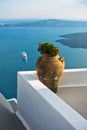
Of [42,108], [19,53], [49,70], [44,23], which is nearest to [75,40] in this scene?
[44,23]

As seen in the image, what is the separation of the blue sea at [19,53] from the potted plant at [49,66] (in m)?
2.20

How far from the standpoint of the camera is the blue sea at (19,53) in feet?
21.9

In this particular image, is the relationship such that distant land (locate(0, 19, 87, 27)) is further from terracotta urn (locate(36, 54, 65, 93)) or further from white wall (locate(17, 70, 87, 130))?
terracotta urn (locate(36, 54, 65, 93))

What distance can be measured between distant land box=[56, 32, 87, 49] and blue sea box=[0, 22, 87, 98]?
121 millimetres

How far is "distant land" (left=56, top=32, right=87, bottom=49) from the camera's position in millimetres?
7016

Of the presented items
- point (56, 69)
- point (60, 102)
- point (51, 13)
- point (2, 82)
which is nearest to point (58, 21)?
point (51, 13)

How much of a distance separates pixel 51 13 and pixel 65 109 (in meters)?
4.06

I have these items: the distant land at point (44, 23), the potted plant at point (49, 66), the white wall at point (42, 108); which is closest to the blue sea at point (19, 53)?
the distant land at point (44, 23)

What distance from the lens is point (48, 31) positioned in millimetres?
7027

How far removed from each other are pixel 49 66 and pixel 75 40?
10.0ft

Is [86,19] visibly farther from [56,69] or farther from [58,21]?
[56,69]

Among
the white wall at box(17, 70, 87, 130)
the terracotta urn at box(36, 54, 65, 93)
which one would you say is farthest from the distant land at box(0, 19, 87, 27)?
the terracotta urn at box(36, 54, 65, 93)

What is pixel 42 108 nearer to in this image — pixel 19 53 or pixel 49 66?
pixel 49 66

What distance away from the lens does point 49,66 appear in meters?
4.36
